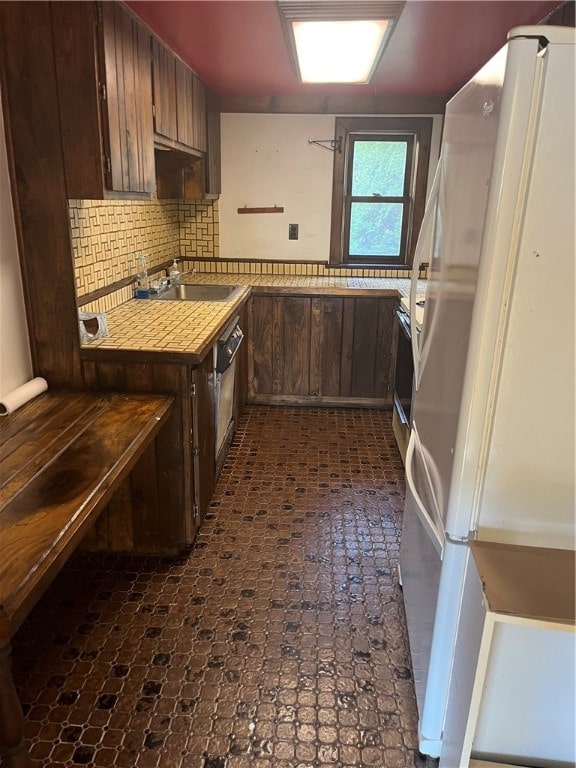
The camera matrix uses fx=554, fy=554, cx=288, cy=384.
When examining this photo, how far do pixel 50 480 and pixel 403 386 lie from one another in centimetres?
221

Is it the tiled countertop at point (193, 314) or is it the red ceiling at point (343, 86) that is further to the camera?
the tiled countertop at point (193, 314)

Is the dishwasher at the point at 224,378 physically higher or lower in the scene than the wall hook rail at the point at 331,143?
lower

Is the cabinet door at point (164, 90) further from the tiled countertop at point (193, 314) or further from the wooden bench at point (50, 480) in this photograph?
the wooden bench at point (50, 480)

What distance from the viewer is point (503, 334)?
4.00ft

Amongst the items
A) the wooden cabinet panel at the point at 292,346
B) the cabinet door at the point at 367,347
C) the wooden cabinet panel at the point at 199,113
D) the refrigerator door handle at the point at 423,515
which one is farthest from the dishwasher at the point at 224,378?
the wooden cabinet panel at the point at 199,113

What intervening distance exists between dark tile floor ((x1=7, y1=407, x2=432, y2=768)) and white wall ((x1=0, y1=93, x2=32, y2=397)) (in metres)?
0.85

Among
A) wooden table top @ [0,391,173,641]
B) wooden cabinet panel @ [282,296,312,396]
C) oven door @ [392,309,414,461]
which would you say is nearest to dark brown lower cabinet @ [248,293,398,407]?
wooden cabinet panel @ [282,296,312,396]

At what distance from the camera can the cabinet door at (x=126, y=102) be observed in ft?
6.72

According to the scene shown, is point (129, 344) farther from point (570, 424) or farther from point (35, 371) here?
point (570, 424)

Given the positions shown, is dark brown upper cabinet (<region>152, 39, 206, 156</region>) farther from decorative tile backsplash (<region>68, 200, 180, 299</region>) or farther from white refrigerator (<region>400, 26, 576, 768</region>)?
white refrigerator (<region>400, 26, 576, 768</region>)

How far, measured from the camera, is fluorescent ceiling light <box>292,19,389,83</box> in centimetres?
220

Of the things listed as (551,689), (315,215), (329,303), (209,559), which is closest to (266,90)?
(315,215)

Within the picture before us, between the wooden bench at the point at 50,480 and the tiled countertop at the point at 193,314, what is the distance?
0.23m

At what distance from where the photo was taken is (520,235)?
115 cm
